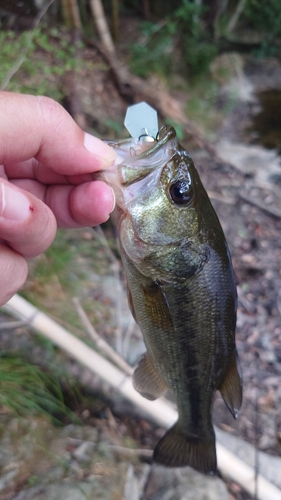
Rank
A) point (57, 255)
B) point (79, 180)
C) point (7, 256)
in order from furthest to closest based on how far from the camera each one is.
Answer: point (57, 255)
point (79, 180)
point (7, 256)

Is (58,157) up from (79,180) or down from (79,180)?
up

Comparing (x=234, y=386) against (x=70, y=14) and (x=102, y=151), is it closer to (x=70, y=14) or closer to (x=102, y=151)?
(x=102, y=151)

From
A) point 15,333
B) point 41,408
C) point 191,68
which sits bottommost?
point 191,68

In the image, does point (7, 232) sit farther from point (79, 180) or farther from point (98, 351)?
point (98, 351)

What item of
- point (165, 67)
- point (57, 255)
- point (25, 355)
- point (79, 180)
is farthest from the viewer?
point (165, 67)

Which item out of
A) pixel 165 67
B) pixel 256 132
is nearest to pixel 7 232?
pixel 165 67

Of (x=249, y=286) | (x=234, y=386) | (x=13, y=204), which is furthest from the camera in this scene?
(x=249, y=286)

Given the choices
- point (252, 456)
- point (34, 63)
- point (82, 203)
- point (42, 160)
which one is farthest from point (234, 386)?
point (34, 63)
